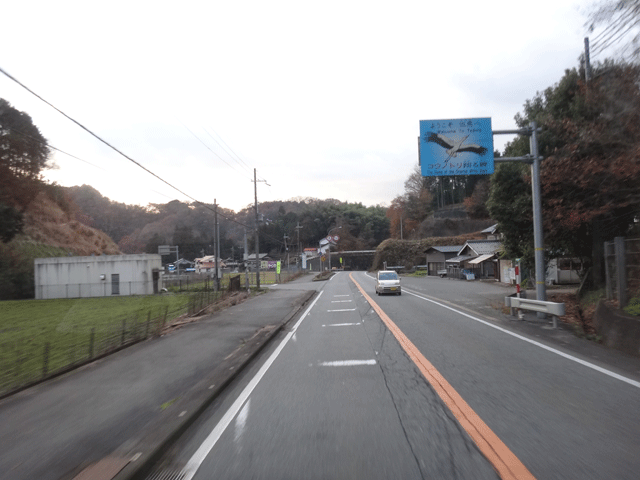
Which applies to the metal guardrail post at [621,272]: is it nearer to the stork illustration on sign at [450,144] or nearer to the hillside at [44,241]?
the stork illustration on sign at [450,144]

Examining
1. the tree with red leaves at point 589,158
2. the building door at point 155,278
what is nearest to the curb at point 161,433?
the tree with red leaves at point 589,158

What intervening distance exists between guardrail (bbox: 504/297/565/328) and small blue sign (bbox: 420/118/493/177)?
13.2 feet

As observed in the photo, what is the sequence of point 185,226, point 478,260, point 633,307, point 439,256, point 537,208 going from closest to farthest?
point 633,307
point 537,208
point 185,226
point 478,260
point 439,256

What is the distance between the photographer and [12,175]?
31.6 metres

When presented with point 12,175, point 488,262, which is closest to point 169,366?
point 12,175

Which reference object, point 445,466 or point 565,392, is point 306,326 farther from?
point 445,466

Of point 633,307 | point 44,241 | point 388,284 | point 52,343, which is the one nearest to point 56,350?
point 52,343

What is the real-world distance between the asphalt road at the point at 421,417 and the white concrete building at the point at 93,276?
33354mm

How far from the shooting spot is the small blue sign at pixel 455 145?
13.1 m

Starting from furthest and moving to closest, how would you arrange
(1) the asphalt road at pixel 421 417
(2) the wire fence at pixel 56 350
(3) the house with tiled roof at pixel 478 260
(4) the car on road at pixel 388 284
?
(3) the house with tiled roof at pixel 478 260
(4) the car on road at pixel 388 284
(2) the wire fence at pixel 56 350
(1) the asphalt road at pixel 421 417

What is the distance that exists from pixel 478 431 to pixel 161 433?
3316 mm

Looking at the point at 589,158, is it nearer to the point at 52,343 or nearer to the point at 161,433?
the point at 161,433

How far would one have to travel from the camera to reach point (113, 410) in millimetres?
5805

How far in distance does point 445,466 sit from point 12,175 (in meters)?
36.6
